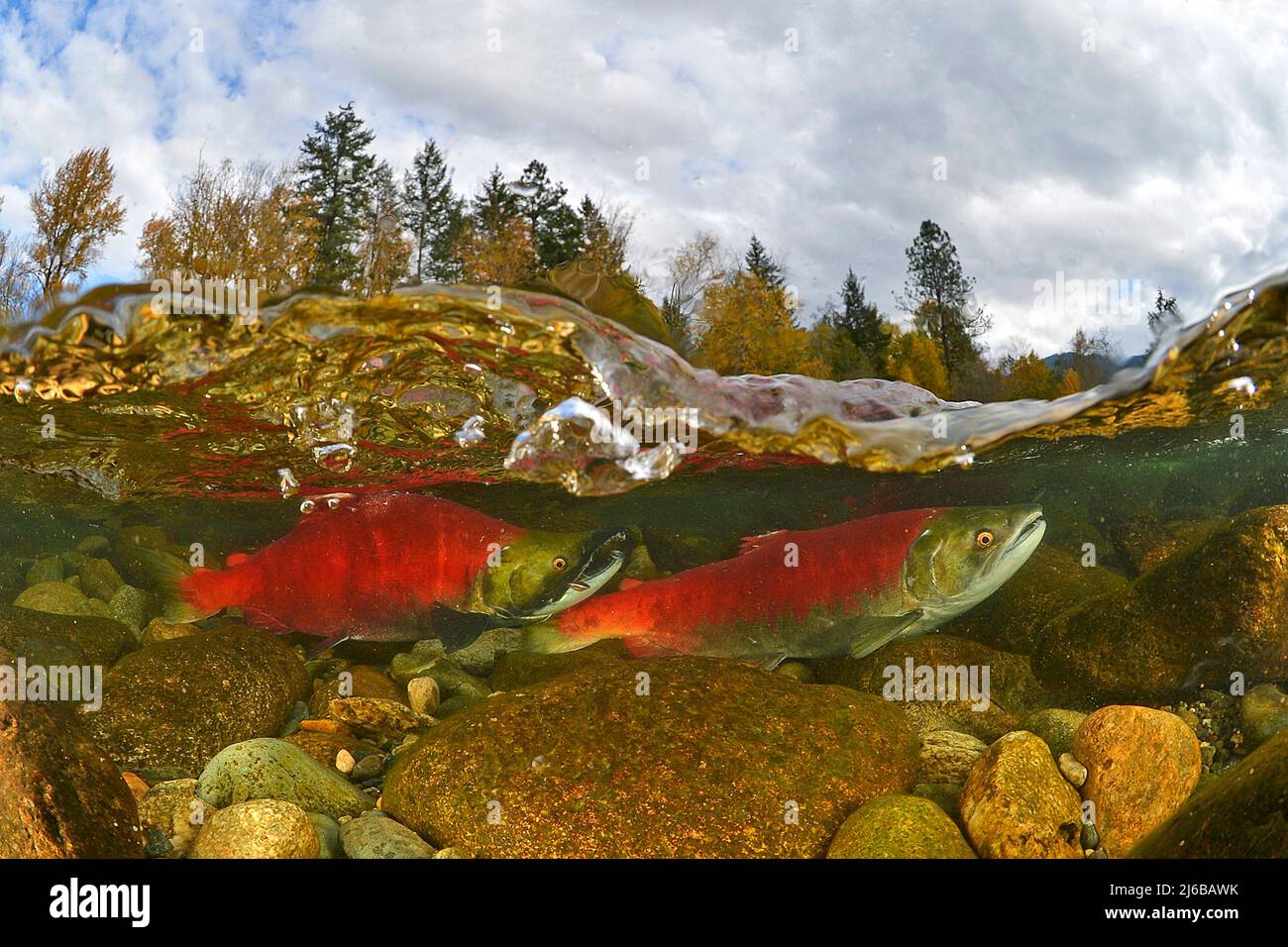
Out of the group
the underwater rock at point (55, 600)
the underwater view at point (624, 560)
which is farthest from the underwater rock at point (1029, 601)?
the underwater rock at point (55, 600)

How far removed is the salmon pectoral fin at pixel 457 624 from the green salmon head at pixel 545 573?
0.29 ft

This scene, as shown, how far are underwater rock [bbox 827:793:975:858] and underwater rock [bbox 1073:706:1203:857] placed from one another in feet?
3.11

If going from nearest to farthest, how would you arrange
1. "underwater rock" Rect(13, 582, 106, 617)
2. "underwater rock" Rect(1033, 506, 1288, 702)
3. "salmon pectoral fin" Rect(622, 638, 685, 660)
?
1. "underwater rock" Rect(1033, 506, 1288, 702)
2. "salmon pectoral fin" Rect(622, 638, 685, 660)
3. "underwater rock" Rect(13, 582, 106, 617)

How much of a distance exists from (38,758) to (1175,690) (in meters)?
6.42

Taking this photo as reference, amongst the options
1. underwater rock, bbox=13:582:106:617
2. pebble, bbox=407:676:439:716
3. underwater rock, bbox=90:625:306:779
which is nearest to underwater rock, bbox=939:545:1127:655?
pebble, bbox=407:676:439:716

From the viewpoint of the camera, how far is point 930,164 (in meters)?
→ 5.95

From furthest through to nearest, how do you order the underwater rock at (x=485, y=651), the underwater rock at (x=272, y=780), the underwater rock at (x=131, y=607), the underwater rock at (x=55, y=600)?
the underwater rock at (x=55, y=600), the underwater rock at (x=131, y=607), the underwater rock at (x=485, y=651), the underwater rock at (x=272, y=780)

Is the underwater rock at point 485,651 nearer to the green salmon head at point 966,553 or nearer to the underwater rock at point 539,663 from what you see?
the underwater rock at point 539,663

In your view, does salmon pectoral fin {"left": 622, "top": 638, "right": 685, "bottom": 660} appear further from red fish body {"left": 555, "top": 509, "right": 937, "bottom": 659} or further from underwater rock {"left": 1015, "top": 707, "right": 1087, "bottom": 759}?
underwater rock {"left": 1015, "top": 707, "right": 1087, "bottom": 759}

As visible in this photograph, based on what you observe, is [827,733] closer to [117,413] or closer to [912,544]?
[912,544]

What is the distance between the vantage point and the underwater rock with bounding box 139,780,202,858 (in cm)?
404

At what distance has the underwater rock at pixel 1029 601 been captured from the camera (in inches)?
247

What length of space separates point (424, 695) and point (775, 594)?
2.63m
